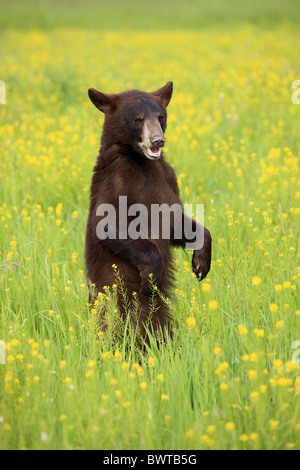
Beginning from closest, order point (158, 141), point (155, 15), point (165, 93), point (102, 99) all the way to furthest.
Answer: point (158, 141)
point (102, 99)
point (165, 93)
point (155, 15)

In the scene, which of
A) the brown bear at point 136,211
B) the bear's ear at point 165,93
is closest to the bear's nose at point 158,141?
the brown bear at point 136,211

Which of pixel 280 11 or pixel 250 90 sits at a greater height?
pixel 280 11

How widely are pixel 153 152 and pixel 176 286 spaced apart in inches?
41.5

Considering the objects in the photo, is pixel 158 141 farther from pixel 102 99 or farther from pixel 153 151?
pixel 102 99

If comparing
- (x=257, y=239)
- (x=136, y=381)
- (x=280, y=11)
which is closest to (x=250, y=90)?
(x=257, y=239)

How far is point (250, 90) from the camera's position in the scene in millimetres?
10352

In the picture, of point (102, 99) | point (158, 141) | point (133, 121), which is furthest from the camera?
point (102, 99)

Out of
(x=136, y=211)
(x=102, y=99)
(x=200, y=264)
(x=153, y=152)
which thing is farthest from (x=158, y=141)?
(x=200, y=264)

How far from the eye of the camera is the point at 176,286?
4238 mm

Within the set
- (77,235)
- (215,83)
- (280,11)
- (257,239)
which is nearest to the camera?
(257,239)

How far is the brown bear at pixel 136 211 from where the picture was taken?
3.60m

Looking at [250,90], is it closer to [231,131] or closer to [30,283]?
[231,131]

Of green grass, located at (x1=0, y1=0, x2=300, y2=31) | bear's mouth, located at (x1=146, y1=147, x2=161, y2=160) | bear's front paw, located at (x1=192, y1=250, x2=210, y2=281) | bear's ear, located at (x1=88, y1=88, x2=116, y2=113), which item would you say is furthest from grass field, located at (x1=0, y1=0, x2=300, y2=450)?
green grass, located at (x1=0, y1=0, x2=300, y2=31)
